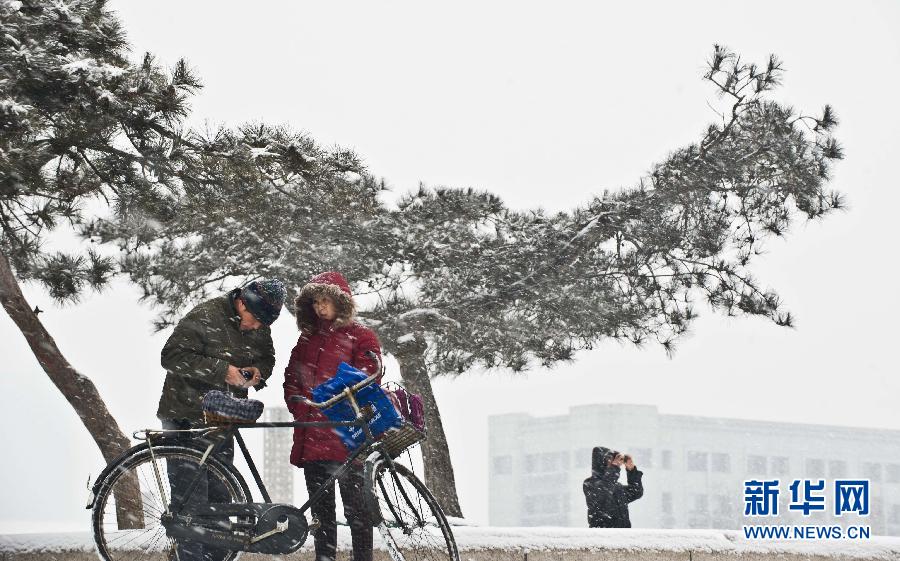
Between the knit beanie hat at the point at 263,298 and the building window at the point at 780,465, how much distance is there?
249 ft

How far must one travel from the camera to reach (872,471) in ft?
245

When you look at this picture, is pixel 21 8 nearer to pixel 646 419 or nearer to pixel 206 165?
pixel 206 165

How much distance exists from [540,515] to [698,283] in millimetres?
63419

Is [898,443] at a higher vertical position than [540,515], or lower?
higher

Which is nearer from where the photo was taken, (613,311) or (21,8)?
(21,8)

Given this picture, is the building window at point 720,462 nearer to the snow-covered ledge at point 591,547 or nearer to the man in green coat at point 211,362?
the snow-covered ledge at point 591,547

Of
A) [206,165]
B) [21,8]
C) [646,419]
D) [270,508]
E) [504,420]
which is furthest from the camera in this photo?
[504,420]

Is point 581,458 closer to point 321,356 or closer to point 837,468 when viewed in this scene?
point 837,468

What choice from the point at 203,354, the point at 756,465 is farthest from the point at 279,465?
the point at 756,465

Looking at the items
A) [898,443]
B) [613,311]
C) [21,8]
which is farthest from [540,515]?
[21,8]

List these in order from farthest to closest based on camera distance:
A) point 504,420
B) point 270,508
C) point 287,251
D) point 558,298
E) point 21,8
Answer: point 504,420
point 558,298
point 287,251
point 21,8
point 270,508

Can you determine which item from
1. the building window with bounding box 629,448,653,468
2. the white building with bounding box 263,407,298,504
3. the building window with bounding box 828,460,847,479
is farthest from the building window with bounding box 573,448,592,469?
the white building with bounding box 263,407,298,504

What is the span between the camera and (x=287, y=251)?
8773 mm

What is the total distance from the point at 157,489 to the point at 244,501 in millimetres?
319
